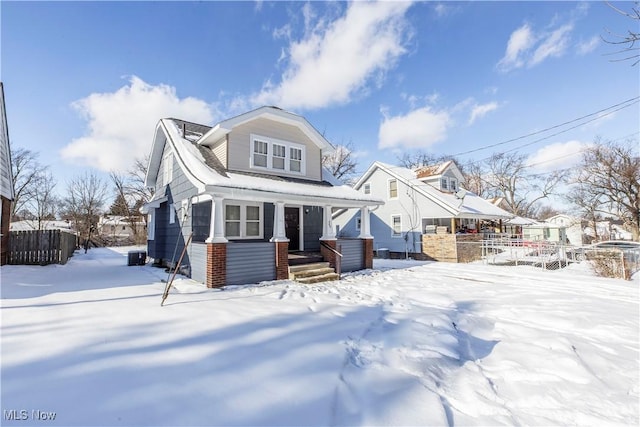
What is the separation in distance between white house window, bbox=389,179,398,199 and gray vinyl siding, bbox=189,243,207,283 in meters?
14.9

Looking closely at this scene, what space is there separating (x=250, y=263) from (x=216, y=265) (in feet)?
3.47

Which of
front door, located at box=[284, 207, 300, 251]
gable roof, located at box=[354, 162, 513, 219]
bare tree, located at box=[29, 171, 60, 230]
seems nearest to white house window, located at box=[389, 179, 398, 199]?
gable roof, located at box=[354, 162, 513, 219]

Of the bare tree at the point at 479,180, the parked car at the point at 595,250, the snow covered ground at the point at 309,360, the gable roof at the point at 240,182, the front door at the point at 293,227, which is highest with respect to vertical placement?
the bare tree at the point at 479,180

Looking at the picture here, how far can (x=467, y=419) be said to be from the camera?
2.66 meters

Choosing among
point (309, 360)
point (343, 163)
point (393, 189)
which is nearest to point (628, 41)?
point (309, 360)

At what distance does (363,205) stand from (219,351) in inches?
345

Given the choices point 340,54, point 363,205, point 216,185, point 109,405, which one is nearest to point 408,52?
point 340,54

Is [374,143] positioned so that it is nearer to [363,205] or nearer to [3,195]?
[363,205]

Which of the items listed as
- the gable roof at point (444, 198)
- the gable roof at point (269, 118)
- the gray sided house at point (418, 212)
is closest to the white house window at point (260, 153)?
the gable roof at point (269, 118)

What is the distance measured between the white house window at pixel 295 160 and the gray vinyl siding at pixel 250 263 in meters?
3.97

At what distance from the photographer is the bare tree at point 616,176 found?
24047mm

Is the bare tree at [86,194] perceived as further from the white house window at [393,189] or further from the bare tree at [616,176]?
the bare tree at [616,176]

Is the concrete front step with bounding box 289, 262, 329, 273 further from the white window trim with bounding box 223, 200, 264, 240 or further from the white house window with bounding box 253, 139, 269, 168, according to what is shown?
the white house window with bounding box 253, 139, 269, 168

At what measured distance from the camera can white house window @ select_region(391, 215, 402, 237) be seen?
19797 millimetres
